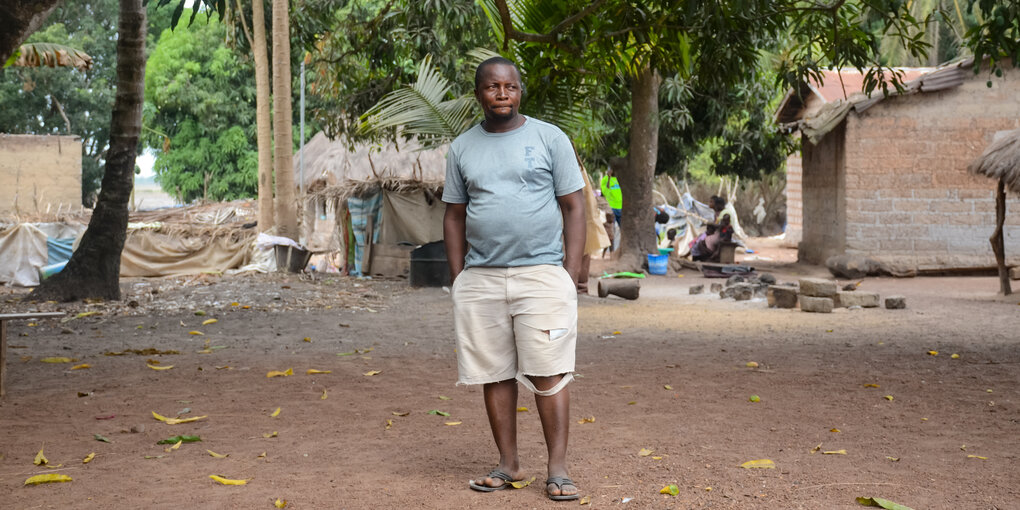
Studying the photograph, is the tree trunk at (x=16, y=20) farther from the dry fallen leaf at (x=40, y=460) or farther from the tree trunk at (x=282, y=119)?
the tree trunk at (x=282, y=119)

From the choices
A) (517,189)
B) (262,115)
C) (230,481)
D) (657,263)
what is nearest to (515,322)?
(517,189)

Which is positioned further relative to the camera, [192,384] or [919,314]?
[919,314]

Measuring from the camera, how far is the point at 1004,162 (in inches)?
471

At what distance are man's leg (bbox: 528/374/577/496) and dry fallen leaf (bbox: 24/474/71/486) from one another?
6.46 feet

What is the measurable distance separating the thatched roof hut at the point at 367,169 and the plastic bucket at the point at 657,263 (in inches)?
161

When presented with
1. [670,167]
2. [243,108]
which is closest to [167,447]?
[670,167]

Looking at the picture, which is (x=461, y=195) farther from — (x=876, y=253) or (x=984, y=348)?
(x=876, y=253)

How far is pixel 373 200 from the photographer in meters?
16.7

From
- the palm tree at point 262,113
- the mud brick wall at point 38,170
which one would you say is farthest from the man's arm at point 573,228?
the mud brick wall at point 38,170

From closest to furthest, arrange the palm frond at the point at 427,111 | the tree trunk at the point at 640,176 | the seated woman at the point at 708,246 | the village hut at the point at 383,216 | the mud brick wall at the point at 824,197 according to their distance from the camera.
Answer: the palm frond at the point at 427,111 < the village hut at the point at 383,216 < the mud brick wall at the point at 824,197 < the tree trunk at the point at 640,176 < the seated woman at the point at 708,246

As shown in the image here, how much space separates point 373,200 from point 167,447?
12.2 m

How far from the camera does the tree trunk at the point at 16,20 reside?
536cm

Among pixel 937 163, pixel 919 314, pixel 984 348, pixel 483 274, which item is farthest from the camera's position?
pixel 937 163

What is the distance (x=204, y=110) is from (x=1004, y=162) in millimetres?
23912
